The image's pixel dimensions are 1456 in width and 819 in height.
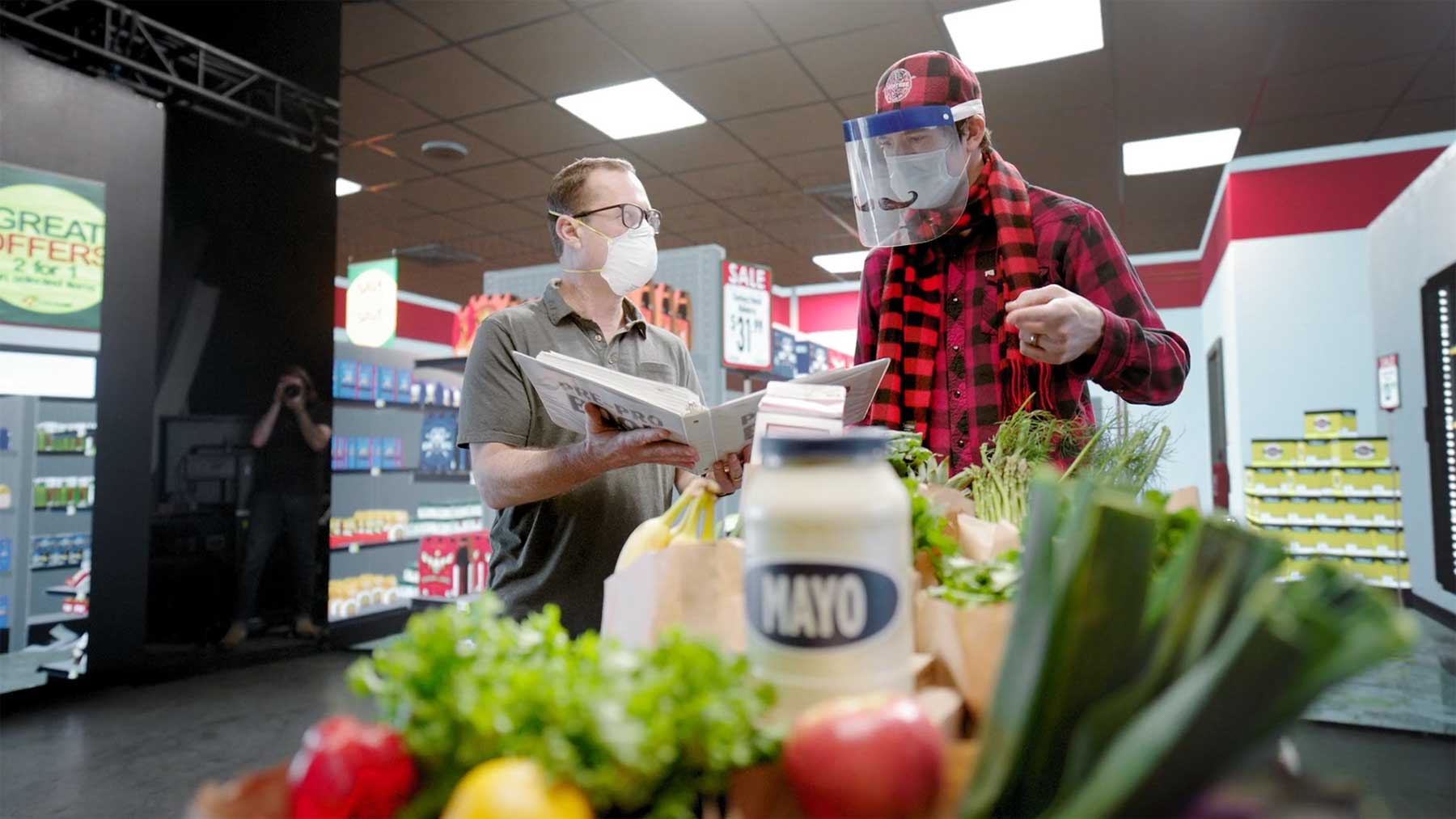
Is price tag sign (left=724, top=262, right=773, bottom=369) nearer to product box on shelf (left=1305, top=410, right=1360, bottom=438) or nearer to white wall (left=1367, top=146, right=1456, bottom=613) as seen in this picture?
white wall (left=1367, top=146, right=1456, bottom=613)

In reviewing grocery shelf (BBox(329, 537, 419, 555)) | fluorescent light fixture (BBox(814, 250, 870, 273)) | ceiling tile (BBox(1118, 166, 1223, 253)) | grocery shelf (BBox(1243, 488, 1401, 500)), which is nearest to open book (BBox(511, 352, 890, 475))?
grocery shelf (BBox(329, 537, 419, 555))

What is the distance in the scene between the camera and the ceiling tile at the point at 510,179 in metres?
7.52

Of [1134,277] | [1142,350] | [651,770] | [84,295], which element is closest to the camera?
[651,770]

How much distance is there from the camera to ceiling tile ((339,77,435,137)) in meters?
6.02

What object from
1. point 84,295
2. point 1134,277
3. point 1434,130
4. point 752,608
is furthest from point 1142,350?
point 1434,130

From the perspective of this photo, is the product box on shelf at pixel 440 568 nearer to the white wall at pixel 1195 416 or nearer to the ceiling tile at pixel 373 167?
the ceiling tile at pixel 373 167

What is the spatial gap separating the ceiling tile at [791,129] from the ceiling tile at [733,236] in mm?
2318

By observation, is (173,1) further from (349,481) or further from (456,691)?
(456,691)

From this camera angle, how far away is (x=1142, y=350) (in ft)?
4.18

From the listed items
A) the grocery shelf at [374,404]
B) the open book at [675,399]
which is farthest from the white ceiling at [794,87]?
the open book at [675,399]

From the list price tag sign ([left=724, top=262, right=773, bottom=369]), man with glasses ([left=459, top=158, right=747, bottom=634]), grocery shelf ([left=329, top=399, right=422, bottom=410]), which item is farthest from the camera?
grocery shelf ([left=329, top=399, right=422, bottom=410])

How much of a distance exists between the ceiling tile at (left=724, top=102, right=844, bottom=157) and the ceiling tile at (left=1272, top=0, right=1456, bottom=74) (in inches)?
112

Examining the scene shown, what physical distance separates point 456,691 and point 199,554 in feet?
17.4

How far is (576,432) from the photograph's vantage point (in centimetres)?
181
